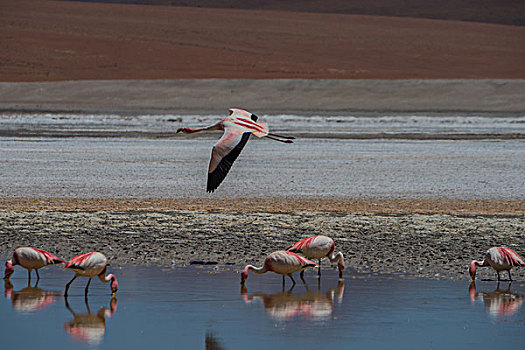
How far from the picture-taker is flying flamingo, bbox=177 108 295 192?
7797 millimetres

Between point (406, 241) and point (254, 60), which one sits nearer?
point (406, 241)

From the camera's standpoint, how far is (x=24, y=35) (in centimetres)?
5619

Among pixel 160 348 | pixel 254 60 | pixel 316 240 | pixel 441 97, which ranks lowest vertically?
pixel 160 348

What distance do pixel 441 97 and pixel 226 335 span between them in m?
35.9

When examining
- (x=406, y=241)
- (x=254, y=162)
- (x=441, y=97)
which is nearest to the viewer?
(x=406, y=241)

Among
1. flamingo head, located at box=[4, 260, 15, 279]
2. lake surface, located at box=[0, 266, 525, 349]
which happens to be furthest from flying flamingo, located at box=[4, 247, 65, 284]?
lake surface, located at box=[0, 266, 525, 349]

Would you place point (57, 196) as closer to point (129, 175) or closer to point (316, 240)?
point (129, 175)

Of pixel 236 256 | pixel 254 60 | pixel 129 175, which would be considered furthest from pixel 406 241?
pixel 254 60

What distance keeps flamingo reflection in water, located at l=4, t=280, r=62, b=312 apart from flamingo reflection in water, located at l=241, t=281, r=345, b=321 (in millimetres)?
1483

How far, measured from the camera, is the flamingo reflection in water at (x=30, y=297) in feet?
23.0

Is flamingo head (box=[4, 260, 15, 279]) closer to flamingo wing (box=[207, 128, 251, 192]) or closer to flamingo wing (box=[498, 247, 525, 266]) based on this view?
flamingo wing (box=[207, 128, 251, 192])

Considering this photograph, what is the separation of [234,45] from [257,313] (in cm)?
5262

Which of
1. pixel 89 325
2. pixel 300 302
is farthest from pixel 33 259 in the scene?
pixel 300 302

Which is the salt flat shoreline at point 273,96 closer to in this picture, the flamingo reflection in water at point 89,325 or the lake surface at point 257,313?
the lake surface at point 257,313
